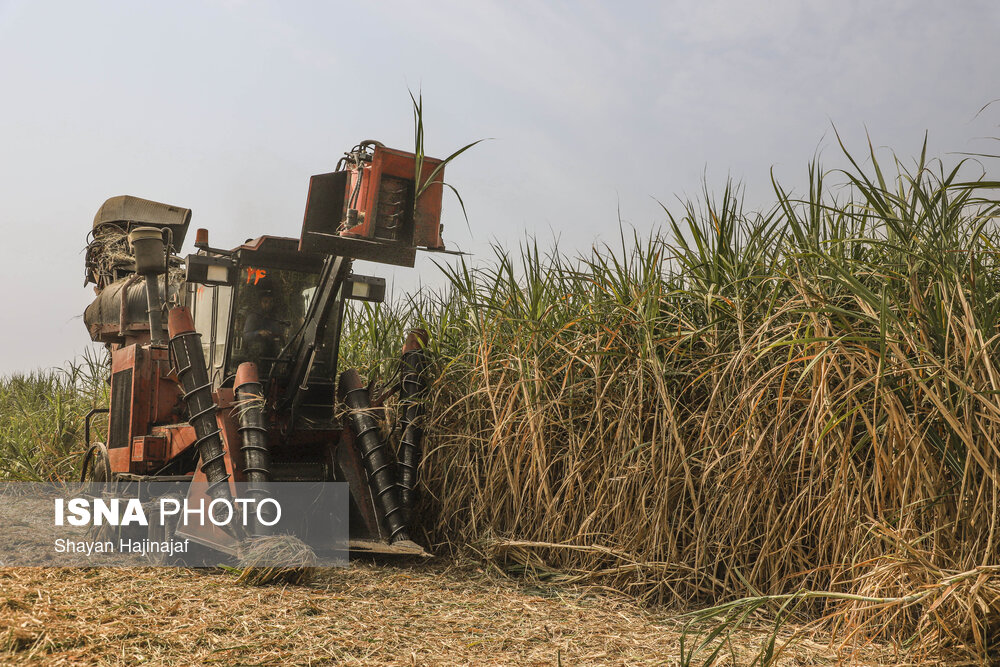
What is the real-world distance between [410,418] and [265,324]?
3.96 feet

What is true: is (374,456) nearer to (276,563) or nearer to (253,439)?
(253,439)

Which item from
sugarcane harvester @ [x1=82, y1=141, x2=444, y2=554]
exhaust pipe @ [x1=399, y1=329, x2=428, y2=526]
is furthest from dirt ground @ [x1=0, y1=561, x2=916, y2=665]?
exhaust pipe @ [x1=399, y1=329, x2=428, y2=526]

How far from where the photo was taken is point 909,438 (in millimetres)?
3246

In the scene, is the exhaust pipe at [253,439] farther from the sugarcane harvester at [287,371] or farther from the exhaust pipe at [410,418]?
the exhaust pipe at [410,418]

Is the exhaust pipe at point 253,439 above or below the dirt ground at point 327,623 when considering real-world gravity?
above

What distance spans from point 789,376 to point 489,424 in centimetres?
192

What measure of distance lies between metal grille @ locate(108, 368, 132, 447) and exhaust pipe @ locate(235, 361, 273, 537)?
1.18 meters

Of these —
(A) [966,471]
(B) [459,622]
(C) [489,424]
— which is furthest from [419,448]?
(A) [966,471]

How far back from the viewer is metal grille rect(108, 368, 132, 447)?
564 cm

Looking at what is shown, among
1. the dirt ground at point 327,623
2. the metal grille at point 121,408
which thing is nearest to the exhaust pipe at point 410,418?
the dirt ground at point 327,623

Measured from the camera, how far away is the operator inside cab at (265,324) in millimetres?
5500

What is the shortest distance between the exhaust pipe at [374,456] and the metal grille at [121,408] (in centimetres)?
149

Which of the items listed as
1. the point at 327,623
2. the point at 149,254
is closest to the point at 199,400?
the point at 149,254

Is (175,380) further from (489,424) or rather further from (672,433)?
(672,433)
